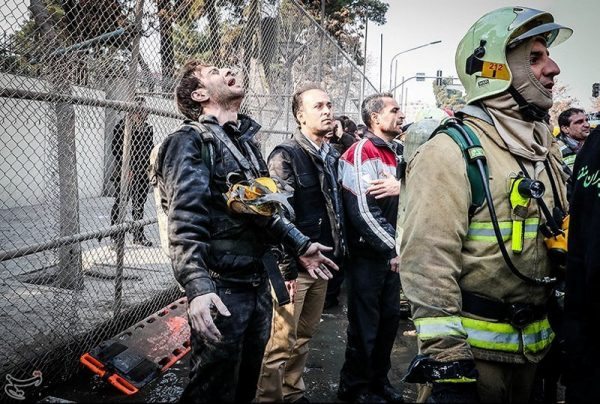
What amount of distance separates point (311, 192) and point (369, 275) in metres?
0.81

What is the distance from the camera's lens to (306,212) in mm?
3223

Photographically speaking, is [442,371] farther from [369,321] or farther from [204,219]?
[369,321]

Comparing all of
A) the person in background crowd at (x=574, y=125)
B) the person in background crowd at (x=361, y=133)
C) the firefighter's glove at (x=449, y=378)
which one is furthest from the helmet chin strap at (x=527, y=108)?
the person in background crowd at (x=574, y=125)

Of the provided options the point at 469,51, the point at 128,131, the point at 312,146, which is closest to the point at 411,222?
the point at 469,51

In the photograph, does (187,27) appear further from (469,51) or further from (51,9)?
(469,51)

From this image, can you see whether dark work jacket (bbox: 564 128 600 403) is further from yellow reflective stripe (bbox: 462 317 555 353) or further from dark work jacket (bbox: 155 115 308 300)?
dark work jacket (bbox: 155 115 308 300)

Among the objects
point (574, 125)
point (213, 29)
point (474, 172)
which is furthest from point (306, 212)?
point (574, 125)

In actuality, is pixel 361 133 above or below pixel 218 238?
above

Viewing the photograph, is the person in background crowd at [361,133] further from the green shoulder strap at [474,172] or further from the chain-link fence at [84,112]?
the green shoulder strap at [474,172]

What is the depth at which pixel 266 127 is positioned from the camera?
6.75 metres

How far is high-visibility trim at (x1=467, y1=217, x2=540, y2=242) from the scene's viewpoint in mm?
1664

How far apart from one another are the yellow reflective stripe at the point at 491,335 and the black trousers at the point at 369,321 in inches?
59.7

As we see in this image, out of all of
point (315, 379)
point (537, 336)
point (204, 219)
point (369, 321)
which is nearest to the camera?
point (537, 336)

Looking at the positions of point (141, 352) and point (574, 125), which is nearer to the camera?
point (141, 352)
